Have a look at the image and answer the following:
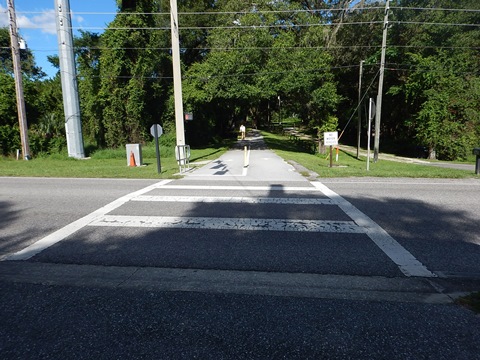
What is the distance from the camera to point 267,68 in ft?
73.6

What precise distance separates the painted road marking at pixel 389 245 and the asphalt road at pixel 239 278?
0.08ft

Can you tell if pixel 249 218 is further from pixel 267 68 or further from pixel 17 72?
pixel 17 72

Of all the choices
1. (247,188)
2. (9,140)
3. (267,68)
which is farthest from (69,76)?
(247,188)

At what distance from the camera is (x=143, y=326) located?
8.89ft

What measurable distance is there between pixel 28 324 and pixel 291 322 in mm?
2414

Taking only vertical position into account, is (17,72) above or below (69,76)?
above

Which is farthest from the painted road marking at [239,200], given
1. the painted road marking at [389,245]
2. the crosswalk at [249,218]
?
the painted road marking at [389,245]

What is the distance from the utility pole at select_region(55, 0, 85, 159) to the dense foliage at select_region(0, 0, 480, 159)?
10.8 feet

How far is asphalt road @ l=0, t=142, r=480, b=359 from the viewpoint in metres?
2.50

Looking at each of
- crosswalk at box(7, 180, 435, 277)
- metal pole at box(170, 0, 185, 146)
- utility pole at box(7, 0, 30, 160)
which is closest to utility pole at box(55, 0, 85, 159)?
utility pole at box(7, 0, 30, 160)

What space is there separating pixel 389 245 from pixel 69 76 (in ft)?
70.1

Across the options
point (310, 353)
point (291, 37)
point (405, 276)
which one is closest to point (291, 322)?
point (310, 353)

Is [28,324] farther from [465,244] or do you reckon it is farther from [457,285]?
[465,244]

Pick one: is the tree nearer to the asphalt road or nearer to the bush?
the bush
